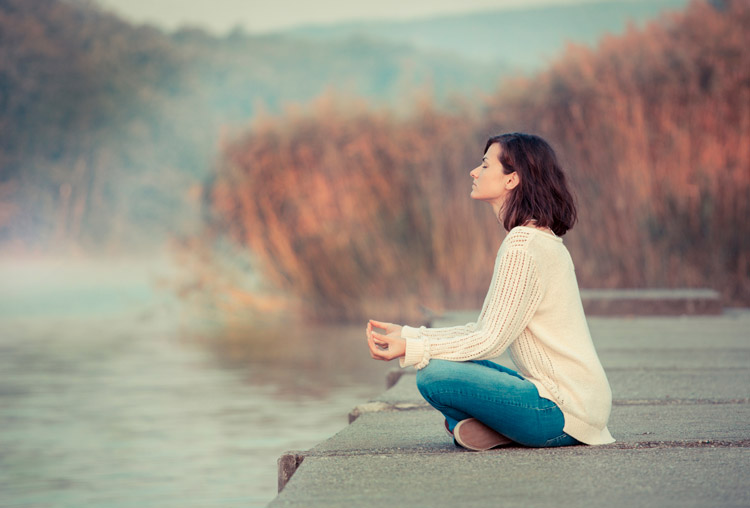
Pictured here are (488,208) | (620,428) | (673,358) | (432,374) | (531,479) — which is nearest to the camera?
(531,479)

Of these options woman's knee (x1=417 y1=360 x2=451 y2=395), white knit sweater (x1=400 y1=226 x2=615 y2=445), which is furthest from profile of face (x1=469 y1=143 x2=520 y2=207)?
woman's knee (x1=417 y1=360 x2=451 y2=395)

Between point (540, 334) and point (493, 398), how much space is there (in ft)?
0.65

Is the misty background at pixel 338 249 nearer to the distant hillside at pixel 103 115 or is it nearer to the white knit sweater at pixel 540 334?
the white knit sweater at pixel 540 334

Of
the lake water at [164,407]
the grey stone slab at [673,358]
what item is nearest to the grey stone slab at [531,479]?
the lake water at [164,407]

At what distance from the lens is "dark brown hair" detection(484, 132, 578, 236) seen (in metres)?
3.11

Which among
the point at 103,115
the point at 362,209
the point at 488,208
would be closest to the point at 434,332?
the point at 488,208

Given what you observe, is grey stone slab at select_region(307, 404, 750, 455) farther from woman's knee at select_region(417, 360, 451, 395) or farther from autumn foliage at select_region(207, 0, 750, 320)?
autumn foliage at select_region(207, 0, 750, 320)

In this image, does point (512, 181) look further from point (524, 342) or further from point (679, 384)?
point (679, 384)

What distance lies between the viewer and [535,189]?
10.3 ft

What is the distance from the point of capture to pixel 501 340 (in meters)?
3.01

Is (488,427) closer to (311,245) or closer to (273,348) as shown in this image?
(273,348)

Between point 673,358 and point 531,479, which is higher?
point 531,479

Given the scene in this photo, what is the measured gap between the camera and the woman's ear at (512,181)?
3.14 meters

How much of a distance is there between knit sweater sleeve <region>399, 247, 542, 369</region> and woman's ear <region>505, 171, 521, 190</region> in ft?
0.64
